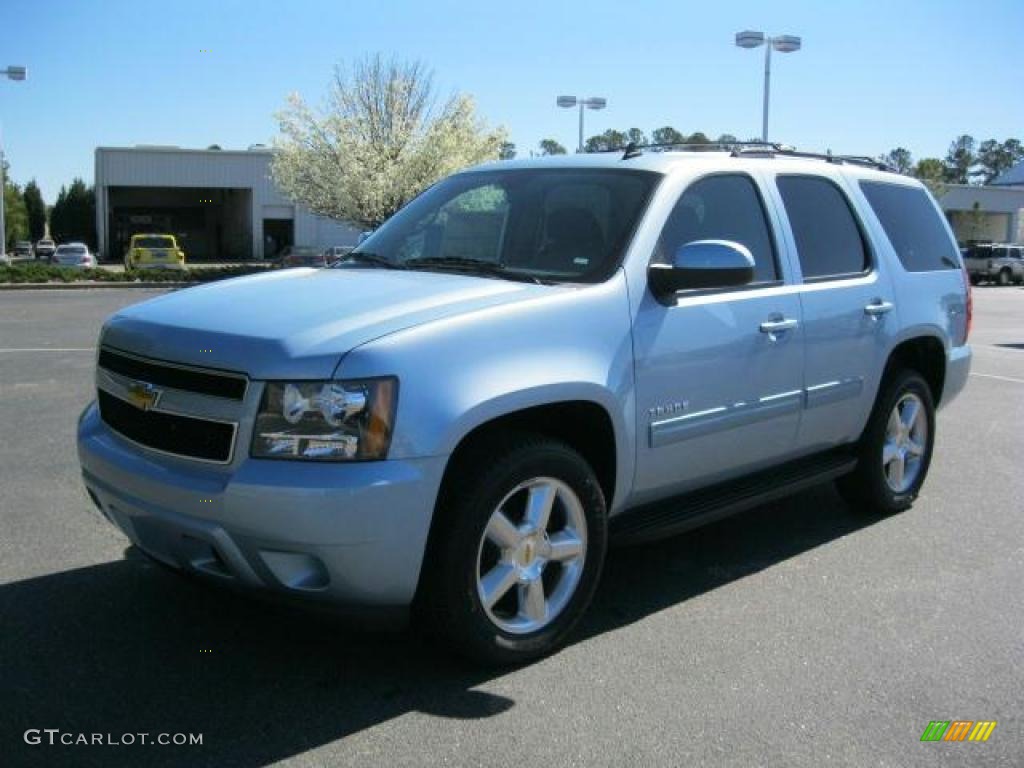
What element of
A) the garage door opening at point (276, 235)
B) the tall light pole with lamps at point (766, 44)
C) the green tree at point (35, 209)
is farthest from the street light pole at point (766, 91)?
the green tree at point (35, 209)

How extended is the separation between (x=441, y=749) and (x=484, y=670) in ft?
1.77

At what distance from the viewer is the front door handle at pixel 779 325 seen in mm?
4246

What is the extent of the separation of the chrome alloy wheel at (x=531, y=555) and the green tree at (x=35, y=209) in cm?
10689

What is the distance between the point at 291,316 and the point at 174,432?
0.54 m

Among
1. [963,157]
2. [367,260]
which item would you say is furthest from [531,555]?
[963,157]

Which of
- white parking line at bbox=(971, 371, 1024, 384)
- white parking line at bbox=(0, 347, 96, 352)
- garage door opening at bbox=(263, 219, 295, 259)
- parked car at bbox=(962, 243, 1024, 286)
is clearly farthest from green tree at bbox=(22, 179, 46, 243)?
white parking line at bbox=(971, 371, 1024, 384)

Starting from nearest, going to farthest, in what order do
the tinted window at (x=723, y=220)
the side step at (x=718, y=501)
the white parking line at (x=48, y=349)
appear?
the side step at (x=718, y=501), the tinted window at (x=723, y=220), the white parking line at (x=48, y=349)

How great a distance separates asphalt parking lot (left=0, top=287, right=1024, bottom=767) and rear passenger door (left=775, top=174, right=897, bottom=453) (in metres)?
0.71

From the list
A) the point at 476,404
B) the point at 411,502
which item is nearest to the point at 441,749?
the point at 411,502

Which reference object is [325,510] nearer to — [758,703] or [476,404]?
[476,404]

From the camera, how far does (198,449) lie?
10.3 ft

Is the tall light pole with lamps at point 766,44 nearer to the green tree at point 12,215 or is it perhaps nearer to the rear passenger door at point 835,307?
the rear passenger door at point 835,307

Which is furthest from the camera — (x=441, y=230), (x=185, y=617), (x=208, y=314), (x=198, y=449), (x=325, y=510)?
(x=441, y=230)

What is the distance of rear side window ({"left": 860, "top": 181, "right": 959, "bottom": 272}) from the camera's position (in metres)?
5.34
